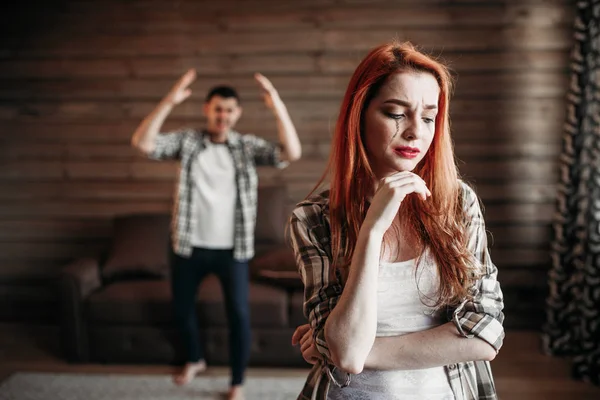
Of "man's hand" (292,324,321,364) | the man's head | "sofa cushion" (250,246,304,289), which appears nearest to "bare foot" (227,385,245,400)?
"sofa cushion" (250,246,304,289)

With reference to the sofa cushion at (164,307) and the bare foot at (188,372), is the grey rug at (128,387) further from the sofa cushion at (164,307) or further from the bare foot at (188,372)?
the sofa cushion at (164,307)

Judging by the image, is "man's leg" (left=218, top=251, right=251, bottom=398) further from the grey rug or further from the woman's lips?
the woman's lips

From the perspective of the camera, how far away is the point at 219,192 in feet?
8.91

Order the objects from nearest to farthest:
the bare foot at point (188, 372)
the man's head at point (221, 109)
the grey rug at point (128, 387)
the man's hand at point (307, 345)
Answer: the man's hand at point (307, 345) → the man's head at point (221, 109) → the grey rug at point (128, 387) → the bare foot at point (188, 372)

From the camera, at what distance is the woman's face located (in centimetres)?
97

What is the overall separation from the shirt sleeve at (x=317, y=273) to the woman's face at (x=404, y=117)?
0.18m

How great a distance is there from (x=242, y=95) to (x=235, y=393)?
201 centimetres

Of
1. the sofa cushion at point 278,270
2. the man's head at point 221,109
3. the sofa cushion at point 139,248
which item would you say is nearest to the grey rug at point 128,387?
the sofa cushion at point 278,270

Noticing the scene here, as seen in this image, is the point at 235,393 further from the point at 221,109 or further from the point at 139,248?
the point at 221,109

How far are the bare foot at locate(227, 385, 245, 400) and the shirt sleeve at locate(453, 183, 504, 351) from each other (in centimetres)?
196

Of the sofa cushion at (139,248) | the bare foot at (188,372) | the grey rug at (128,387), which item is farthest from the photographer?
the sofa cushion at (139,248)

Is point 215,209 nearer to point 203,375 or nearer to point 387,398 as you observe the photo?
point 203,375

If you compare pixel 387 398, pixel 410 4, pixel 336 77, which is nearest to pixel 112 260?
pixel 336 77

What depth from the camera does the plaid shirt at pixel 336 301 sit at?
98 cm
